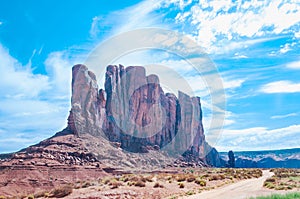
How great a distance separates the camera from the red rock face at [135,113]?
9906 centimetres

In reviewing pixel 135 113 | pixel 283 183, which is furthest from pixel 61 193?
pixel 135 113

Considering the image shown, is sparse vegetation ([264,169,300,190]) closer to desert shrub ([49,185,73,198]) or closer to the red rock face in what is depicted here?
desert shrub ([49,185,73,198])

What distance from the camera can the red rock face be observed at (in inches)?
3900

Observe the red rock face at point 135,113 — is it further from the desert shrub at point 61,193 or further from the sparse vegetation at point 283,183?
the desert shrub at point 61,193

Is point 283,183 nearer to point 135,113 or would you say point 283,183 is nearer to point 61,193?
→ point 61,193

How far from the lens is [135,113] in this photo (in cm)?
12212

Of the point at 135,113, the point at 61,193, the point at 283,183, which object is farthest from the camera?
the point at 135,113

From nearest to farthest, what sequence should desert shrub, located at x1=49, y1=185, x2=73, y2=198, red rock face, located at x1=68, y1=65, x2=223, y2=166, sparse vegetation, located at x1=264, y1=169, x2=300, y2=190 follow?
desert shrub, located at x1=49, y1=185, x2=73, y2=198
sparse vegetation, located at x1=264, y1=169, x2=300, y2=190
red rock face, located at x1=68, y1=65, x2=223, y2=166

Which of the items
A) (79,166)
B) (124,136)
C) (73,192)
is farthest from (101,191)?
(124,136)

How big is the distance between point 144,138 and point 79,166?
49.3 m

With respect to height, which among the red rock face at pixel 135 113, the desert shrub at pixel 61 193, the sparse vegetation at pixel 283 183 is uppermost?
the red rock face at pixel 135 113

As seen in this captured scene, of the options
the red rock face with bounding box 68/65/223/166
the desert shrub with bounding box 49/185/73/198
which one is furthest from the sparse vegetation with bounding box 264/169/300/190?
the red rock face with bounding box 68/65/223/166

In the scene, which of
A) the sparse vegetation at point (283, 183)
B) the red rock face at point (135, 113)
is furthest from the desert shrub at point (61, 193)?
the red rock face at point (135, 113)

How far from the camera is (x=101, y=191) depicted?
29516 millimetres
